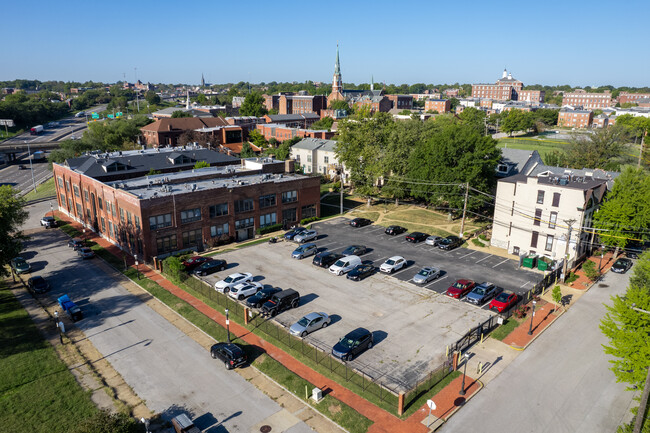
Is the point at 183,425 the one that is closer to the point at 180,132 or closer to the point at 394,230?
the point at 394,230

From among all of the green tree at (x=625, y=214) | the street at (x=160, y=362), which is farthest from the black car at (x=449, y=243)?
the street at (x=160, y=362)

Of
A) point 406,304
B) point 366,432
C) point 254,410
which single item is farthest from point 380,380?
point 406,304

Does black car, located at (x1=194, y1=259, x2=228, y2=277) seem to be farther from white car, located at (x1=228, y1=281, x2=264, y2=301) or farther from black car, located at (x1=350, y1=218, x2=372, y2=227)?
black car, located at (x1=350, y1=218, x2=372, y2=227)

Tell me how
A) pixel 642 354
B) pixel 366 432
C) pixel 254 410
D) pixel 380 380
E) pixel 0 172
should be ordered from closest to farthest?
pixel 642 354, pixel 366 432, pixel 254 410, pixel 380 380, pixel 0 172

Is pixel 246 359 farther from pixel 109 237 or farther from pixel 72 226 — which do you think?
pixel 72 226

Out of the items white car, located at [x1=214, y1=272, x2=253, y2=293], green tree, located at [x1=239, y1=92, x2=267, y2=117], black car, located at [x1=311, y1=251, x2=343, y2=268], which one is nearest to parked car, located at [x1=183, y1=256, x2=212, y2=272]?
white car, located at [x1=214, y1=272, x2=253, y2=293]

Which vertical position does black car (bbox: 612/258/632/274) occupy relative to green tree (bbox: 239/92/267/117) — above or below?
below

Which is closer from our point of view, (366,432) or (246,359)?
(366,432)
